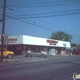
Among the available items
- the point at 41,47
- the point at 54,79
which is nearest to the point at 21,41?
the point at 41,47

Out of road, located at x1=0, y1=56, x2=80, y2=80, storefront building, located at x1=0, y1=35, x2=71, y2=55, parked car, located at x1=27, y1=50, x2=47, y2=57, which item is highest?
storefront building, located at x1=0, y1=35, x2=71, y2=55

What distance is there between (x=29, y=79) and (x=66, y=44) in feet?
171

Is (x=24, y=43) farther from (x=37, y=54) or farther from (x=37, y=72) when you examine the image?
(x=37, y=72)

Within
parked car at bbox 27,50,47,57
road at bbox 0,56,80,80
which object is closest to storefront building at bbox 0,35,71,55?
parked car at bbox 27,50,47,57

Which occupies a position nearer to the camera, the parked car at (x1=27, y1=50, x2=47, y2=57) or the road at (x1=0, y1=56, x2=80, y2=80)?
the road at (x1=0, y1=56, x2=80, y2=80)

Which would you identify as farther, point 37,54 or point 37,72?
point 37,54

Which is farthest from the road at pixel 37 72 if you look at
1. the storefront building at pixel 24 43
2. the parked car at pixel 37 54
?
the storefront building at pixel 24 43

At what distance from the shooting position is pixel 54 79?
10.1m

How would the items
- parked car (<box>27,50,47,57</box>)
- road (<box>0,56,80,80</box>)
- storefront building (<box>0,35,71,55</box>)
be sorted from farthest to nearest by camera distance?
storefront building (<box>0,35,71,55</box>) < parked car (<box>27,50,47,57</box>) < road (<box>0,56,80,80</box>)

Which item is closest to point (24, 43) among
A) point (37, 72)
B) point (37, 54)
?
point (37, 54)

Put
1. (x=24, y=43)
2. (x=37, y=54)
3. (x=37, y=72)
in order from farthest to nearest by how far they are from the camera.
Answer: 1. (x=24, y=43)
2. (x=37, y=54)
3. (x=37, y=72)

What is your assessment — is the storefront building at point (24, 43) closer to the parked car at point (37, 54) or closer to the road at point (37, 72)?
the parked car at point (37, 54)

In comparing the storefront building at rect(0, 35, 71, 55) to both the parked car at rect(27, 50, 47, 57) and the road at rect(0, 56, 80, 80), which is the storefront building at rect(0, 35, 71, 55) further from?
the road at rect(0, 56, 80, 80)

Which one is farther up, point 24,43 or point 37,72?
point 24,43
